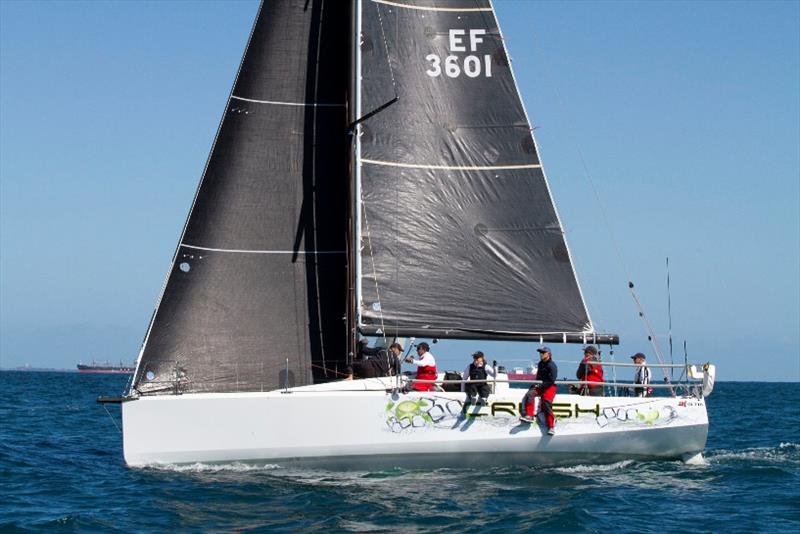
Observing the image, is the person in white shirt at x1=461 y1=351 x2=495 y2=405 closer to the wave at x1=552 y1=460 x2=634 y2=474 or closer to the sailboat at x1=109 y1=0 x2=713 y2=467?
the sailboat at x1=109 y1=0 x2=713 y2=467

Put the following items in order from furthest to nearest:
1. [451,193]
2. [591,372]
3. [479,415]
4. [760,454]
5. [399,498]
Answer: [760,454] → [451,193] → [591,372] → [479,415] → [399,498]

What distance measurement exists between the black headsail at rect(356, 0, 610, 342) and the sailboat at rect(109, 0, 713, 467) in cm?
2

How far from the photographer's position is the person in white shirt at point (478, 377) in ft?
54.2

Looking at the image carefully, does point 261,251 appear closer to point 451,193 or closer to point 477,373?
point 451,193

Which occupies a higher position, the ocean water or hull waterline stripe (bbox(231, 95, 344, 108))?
hull waterline stripe (bbox(231, 95, 344, 108))

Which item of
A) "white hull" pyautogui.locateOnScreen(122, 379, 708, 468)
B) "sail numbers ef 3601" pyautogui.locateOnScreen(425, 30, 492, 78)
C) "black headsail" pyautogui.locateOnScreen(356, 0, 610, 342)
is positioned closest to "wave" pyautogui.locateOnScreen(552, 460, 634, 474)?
"white hull" pyautogui.locateOnScreen(122, 379, 708, 468)

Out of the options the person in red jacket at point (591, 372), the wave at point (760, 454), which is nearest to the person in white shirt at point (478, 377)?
the person in red jacket at point (591, 372)

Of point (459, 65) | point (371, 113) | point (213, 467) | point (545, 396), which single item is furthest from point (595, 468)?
point (459, 65)

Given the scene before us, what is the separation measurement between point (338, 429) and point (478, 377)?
7.38 feet

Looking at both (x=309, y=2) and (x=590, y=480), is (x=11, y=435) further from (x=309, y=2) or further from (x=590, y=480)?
(x=590, y=480)

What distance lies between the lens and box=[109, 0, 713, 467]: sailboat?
55.4 ft

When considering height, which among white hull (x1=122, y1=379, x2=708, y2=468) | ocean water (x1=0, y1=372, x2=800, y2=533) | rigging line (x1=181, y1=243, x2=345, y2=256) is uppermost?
rigging line (x1=181, y1=243, x2=345, y2=256)

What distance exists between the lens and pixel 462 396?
1652 cm

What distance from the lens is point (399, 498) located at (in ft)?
47.8
